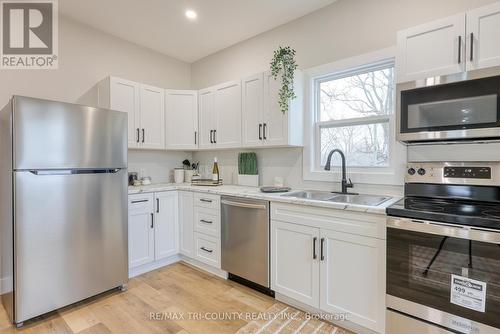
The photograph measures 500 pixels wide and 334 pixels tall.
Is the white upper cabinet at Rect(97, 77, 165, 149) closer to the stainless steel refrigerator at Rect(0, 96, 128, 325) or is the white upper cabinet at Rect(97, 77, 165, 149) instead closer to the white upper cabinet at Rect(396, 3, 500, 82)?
the stainless steel refrigerator at Rect(0, 96, 128, 325)

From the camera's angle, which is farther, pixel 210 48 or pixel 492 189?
pixel 210 48

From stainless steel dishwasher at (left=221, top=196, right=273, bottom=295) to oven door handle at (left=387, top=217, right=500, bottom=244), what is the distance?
1.06 meters

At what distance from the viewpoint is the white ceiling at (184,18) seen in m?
2.56

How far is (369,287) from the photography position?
1.72 m

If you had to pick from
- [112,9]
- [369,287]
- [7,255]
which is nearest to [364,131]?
[369,287]

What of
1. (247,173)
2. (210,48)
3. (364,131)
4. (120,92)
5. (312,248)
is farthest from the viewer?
(210,48)

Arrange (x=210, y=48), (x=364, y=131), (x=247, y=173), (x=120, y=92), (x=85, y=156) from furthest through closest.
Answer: (x=210, y=48) → (x=247, y=173) → (x=120, y=92) → (x=364, y=131) → (x=85, y=156)

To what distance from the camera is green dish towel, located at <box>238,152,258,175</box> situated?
3121 millimetres

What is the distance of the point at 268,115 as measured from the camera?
2705mm

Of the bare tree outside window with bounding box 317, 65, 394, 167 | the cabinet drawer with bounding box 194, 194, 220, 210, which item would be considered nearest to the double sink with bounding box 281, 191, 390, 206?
the bare tree outside window with bounding box 317, 65, 394, 167

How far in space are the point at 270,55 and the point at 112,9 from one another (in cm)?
175

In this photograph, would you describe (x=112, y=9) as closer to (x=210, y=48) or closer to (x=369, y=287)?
(x=210, y=48)

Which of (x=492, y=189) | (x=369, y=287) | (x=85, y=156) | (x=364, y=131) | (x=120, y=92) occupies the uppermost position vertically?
(x=120, y=92)

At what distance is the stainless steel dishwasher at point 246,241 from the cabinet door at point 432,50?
151 cm
